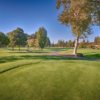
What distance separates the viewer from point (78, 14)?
45.2 meters

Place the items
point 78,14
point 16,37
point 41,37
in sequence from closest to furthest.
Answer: point 78,14
point 16,37
point 41,37

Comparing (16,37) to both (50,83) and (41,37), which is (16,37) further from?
(50,83)

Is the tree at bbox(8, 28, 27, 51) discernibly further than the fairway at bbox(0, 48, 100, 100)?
Yes

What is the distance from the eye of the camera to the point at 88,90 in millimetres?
14070

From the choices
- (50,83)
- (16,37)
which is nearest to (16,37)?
(16,37)

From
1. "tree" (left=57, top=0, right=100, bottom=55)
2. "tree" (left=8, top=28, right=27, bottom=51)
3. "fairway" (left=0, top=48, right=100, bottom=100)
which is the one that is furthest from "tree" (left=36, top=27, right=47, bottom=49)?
"fairway" (left=0, top=48, right=100, bottom=100)

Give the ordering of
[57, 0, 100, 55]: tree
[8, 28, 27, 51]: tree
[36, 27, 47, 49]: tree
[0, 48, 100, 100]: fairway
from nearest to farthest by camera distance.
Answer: [0, 48, 100, 100]: fairway
[57, 0, 100, 55]: tree
[8, 28, 27, 51]: tree
[36, 27, 47, 49]: tree

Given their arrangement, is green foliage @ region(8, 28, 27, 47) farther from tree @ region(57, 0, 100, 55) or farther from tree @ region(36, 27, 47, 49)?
tree @ region(57, 0, 100, 55)

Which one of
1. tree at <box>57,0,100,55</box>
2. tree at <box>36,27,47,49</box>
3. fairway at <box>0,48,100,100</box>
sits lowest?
fairway at <box>0,48,100,100</box>

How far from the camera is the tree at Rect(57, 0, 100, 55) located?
43906 mm

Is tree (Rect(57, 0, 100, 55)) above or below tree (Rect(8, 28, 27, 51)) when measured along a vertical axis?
above

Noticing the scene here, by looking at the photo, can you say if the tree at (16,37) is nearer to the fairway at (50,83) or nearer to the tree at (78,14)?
the tree at (78,14)

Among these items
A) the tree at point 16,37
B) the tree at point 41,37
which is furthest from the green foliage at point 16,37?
the tree at point 41,37

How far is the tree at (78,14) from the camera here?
43.9 metres
